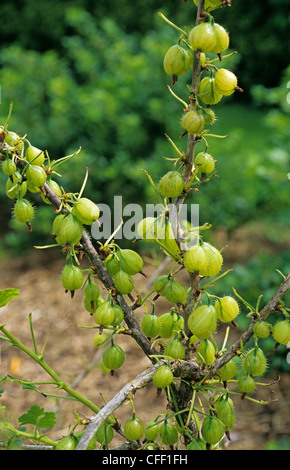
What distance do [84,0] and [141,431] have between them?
25.6 ft

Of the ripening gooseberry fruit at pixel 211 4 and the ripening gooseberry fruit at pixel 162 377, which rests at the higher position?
the ripening gooseberry fruit at pixel 211 4

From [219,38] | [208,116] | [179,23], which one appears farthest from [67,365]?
[179,23]

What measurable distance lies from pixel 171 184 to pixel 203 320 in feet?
0.71

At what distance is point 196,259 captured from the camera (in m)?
0.78

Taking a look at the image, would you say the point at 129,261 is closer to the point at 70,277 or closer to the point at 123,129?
the point at 70,277

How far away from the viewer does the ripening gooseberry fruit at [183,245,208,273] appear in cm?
→ 78

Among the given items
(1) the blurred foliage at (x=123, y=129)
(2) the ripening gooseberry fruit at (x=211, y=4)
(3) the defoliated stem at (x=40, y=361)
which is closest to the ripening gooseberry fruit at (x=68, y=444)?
(3) the defoliated stem at (x=40, y=361)

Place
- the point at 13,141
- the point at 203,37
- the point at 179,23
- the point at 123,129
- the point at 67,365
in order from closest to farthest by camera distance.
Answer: the point at 203,37 < the point at 13,141 < the point at 67,365 < the point at 123,129 < the point at 179,23

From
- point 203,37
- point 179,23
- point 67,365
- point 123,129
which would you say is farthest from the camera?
point 179,23

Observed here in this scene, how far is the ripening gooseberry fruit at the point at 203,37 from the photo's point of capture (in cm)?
71

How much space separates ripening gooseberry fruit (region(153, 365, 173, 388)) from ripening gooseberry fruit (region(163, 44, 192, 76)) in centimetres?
46

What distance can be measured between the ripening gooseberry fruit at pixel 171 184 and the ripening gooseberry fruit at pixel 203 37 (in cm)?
19

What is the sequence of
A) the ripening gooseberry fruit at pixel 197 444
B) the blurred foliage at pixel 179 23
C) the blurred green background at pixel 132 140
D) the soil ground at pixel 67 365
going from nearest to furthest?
the ripening gooseberry fruit at pixel 197 444
the soil ground at pixel 67 365
the blurred green background at pixel 132 140
the blurred foliage at pixel 179 23

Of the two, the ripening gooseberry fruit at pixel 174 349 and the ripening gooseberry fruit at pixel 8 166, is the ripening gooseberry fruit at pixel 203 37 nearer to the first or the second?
the ripening gooseberry fruit at pixel 8 166
